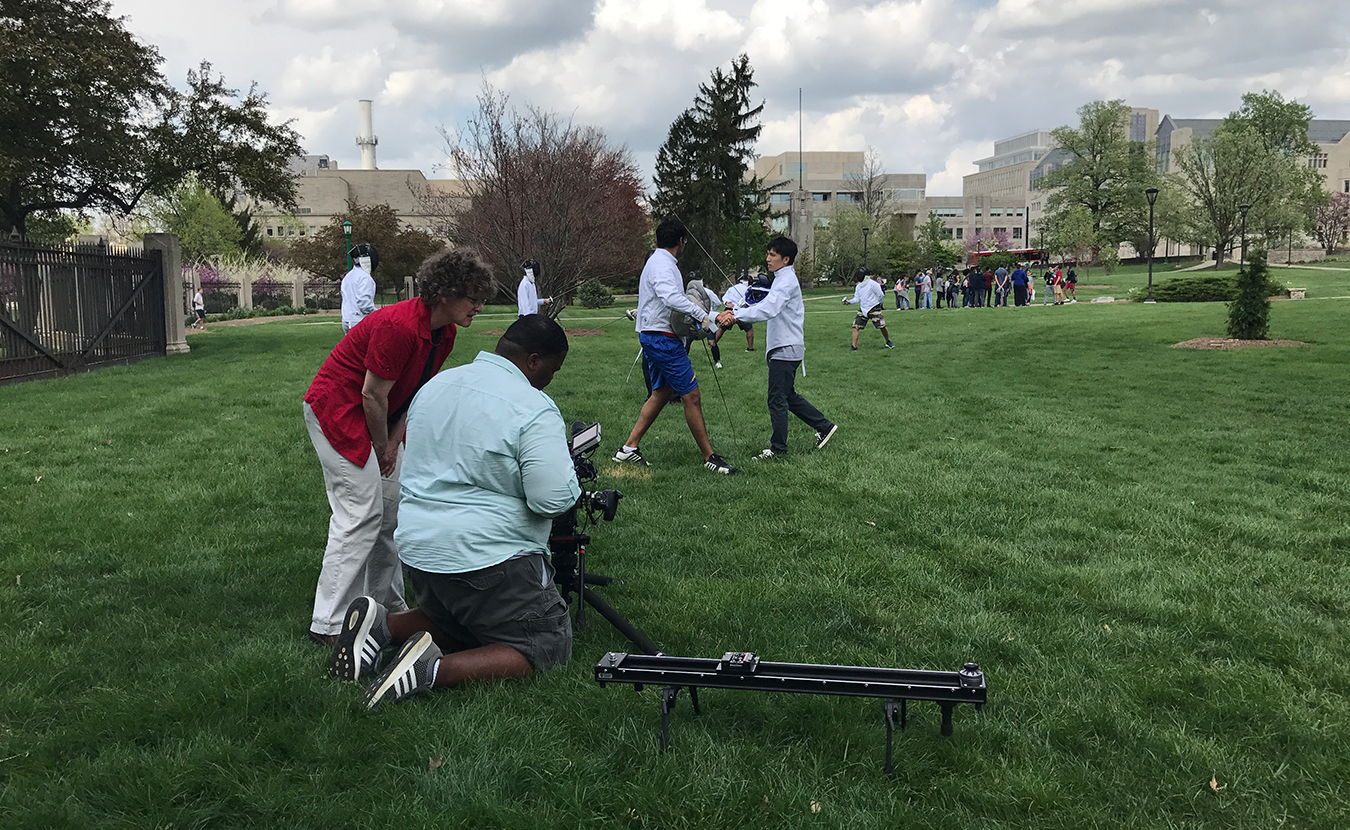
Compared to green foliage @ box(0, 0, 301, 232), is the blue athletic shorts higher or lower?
lower

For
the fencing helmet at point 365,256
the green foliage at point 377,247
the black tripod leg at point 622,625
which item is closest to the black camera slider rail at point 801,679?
the black tripod leg at point 622,625

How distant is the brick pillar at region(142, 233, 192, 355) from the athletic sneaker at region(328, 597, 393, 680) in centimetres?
1750

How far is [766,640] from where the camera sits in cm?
390

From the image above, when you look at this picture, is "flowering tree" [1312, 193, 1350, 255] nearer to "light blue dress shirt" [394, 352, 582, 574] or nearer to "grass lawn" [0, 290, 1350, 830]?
"grass lawn" [0, 290, 1350, 830]

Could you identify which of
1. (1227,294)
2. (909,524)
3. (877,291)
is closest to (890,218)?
(1227,294)

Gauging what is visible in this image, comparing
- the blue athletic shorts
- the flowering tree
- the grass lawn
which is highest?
the flowering tree

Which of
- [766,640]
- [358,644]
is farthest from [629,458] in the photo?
[358,644]

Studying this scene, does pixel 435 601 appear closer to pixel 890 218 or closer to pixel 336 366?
pixel 336 366

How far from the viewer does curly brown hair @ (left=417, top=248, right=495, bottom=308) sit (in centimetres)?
370

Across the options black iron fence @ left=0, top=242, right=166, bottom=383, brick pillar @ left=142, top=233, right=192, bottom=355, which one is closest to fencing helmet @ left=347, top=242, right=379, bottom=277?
black iron fence @ left=0, top=242, right=166, bottom=383

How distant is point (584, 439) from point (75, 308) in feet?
48.9

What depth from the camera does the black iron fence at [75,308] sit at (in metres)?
13.5

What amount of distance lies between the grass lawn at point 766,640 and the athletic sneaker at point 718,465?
174 mm

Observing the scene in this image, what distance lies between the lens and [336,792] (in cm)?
274
